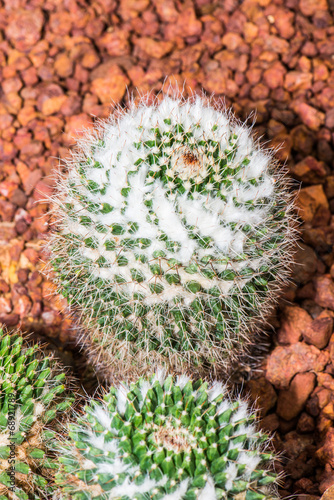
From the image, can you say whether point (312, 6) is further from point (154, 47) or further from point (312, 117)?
point (154, 47)

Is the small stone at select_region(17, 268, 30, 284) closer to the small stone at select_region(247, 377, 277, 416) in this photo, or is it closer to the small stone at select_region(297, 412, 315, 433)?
the small stone at select_region(247, 377, 277, 416)

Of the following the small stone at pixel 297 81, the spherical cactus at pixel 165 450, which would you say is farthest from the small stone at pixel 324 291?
the small stone at pixel 297 81

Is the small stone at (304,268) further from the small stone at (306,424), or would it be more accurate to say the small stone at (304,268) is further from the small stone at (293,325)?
the small stone at (306,424)

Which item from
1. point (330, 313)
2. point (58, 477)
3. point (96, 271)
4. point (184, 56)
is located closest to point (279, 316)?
point (330, 313)

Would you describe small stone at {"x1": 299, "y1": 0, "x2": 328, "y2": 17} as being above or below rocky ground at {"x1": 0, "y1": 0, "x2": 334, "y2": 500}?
above

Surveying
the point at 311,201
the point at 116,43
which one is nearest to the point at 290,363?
the point at 311,201

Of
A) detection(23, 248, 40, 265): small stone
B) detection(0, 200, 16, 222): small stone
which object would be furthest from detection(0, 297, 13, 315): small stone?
detection(0, 200, 16, 222): small stone
